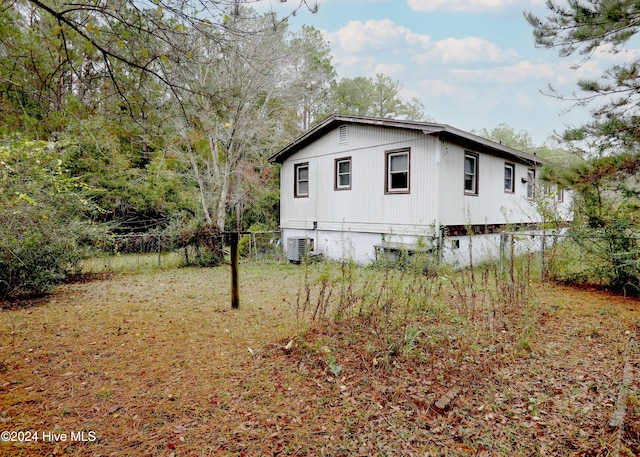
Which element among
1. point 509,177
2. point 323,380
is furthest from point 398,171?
point 323,380

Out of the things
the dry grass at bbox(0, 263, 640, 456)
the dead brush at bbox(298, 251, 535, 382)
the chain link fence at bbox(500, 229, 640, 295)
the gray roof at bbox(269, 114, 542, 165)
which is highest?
the gray roof at bbox(269, 114, 542, 165)

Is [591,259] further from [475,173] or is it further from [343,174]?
[343,174]

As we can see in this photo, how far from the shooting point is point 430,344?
379 centimetres

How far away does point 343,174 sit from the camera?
11.7 m

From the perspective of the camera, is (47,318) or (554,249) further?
(554,249)

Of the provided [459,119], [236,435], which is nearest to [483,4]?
[236,435]

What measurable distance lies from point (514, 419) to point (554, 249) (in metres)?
6.15

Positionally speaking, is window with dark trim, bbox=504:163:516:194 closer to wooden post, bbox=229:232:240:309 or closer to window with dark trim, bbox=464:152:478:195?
window with dark trim, bbox=464:152:478:195

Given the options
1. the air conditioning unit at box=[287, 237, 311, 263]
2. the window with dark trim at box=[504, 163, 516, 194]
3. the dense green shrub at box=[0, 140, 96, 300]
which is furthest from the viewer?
the window with dark trim at box=[504, 163, 516, 194]

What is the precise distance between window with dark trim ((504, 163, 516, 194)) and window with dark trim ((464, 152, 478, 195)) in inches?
93.9

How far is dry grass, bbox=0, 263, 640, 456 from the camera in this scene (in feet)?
7.93

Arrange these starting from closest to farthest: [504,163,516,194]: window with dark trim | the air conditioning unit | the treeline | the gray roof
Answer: the treeline, the gray roof, the air conditioning unit, [504,163,516,194]: window with dark trim

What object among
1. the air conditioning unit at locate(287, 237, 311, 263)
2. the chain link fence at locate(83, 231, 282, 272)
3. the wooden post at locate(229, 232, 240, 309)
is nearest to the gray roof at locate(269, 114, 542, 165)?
→ the air conditioning unit at locate(287, 237, 311, 263)

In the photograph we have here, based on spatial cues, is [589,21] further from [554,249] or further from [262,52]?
[262,52]
